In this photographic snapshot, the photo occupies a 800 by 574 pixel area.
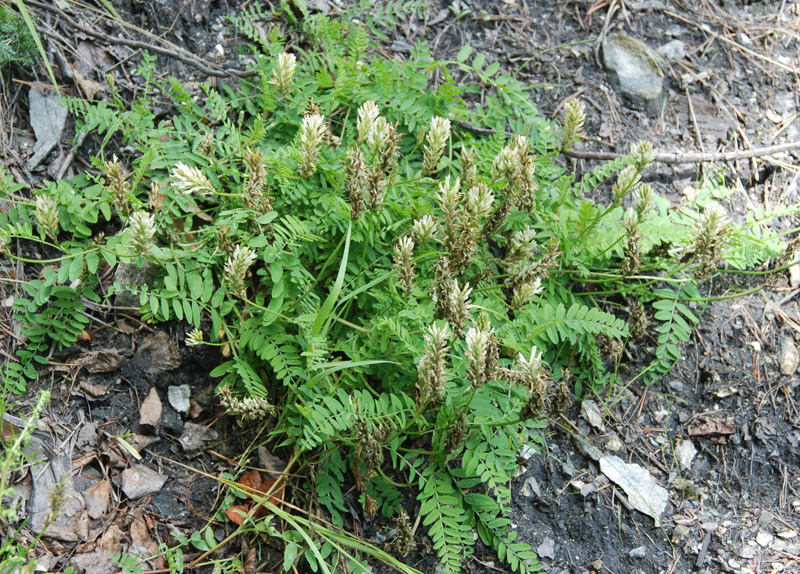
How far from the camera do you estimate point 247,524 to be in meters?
2.96

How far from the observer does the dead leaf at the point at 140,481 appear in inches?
117

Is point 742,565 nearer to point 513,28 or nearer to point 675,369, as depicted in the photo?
point 675,369

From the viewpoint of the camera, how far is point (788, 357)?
3.85m

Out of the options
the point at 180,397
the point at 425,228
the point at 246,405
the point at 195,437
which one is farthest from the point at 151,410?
the point at 425,228

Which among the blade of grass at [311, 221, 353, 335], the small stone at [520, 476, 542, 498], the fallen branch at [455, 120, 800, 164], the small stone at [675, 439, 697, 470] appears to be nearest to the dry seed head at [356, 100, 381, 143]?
the blade of grass at [311, 221, 353, 335]

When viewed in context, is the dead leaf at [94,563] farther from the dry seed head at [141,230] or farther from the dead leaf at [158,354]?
the dry seed head at [141,230]

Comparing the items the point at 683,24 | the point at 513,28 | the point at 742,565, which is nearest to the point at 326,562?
the point at 742,565

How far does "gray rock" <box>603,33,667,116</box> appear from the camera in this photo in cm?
461

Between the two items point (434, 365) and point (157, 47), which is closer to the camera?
point (434, 365)

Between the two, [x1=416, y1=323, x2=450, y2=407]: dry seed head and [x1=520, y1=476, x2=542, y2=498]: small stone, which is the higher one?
[x1=416, y1=323, x2=450, y2=407]: dry seed head

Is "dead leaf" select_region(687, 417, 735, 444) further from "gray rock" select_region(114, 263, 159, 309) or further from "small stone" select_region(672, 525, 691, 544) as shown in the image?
"gray rock" select_region(114, 263, 159, 309)

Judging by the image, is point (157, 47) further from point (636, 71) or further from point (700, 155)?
point (700, 155)

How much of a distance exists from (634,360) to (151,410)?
2.58 meters

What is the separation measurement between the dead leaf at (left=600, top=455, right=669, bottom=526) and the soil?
0.05 meters
